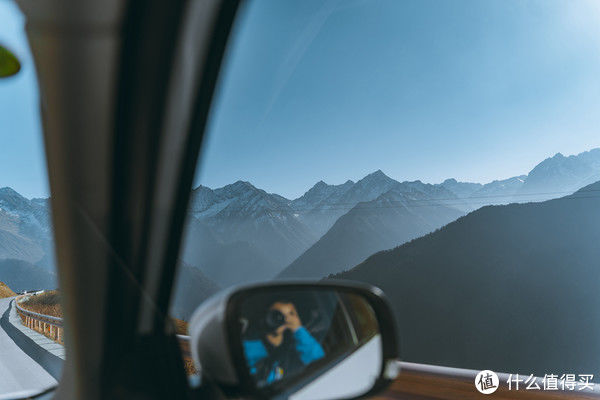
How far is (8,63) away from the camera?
2.99 ft

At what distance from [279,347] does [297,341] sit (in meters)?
0.08

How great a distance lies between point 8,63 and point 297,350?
900 millimetres

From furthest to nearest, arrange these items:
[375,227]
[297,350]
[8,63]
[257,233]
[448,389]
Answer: [375,227] → [257,233] → [448,389] → [297,350] → [8,63]

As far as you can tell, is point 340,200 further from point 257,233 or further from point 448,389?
point 448,389

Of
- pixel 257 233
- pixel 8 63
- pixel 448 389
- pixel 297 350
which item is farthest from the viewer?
pixel 257 233

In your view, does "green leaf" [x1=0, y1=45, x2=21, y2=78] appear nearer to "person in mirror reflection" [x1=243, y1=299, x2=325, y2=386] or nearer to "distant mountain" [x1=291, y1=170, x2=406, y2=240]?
"person in mirror reflection" [x1=243, y1=299, x2=325, y2=386]

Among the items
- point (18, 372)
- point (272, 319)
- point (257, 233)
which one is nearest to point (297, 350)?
point (272, 319)

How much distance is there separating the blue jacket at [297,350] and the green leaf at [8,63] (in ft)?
2.45

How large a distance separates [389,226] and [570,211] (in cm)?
3432

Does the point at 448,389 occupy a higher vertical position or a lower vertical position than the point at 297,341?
lower

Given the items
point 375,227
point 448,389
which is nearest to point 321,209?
point 375,227

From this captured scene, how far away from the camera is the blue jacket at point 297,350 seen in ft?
2.97

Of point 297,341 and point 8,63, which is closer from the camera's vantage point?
point 8,63

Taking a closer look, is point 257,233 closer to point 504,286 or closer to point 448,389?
point 504,286
